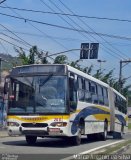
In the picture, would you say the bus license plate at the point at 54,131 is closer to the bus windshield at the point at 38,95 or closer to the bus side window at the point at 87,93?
the bus windshield at the point at 38,95

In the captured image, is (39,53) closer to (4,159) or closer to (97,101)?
(97,101)

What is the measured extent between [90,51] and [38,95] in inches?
824

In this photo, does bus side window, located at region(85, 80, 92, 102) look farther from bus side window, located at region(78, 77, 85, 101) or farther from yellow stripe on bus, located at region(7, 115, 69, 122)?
yellow stripe on bus, located at region(7, 115, 69, 122)

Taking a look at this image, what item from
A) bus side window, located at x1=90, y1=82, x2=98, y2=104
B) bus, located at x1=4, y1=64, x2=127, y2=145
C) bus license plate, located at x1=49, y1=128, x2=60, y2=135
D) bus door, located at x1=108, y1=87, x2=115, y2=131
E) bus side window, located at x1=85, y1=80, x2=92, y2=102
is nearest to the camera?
bus license plate, located at x1=49, y1=128, x2=60, y2=135

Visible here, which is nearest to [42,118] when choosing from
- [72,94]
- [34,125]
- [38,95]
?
[34,125]

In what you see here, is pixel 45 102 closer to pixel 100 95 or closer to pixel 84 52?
pixel 100 95

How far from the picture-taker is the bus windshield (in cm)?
2028

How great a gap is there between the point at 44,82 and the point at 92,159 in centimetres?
674

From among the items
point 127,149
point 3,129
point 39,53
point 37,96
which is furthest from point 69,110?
point 39,53

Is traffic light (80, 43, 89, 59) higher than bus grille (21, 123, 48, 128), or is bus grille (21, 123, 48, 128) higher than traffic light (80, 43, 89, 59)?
traffic light (80, 43, 89, 59)

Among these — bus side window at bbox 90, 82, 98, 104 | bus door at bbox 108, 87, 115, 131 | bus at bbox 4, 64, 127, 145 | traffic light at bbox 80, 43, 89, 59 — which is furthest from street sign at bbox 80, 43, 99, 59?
bus at bbox 4, 64, 127, 145

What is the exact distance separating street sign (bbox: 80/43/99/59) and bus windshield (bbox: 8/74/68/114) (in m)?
19.6

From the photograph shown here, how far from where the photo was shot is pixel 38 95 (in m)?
20.5

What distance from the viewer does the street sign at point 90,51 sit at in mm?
40562
